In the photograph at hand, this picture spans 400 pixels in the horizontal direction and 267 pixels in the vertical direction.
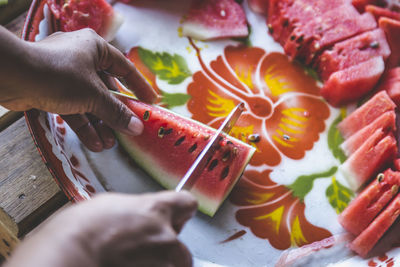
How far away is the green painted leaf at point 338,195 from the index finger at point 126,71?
0.81 meters

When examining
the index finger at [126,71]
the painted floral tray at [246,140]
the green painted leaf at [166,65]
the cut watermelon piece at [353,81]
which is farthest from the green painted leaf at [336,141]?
the index finger at [126,71]

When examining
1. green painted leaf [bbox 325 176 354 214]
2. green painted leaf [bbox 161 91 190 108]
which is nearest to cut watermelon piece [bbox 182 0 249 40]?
green painted leaf [bbox 161 91 190 108]

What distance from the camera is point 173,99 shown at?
5.39 feet

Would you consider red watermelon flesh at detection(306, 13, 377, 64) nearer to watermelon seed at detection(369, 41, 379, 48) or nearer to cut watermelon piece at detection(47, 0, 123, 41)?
watermelon seed at detection(369, 41, 379, 48)

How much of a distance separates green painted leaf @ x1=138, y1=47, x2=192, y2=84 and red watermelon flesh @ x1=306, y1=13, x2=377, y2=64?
0.63m

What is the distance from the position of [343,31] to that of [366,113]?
17.2 inches

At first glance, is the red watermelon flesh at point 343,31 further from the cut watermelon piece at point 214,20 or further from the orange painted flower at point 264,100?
the cut watermelon piece at point 214,20

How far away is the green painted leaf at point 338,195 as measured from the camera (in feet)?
4.89

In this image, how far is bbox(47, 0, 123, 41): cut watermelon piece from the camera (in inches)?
60.5

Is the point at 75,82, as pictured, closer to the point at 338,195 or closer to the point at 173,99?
the point at 173,99

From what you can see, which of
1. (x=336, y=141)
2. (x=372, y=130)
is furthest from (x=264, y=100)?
(x=372, y=130)

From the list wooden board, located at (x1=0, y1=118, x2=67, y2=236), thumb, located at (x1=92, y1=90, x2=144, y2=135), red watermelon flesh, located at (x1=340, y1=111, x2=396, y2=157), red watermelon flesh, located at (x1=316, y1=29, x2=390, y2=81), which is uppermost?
red watermelon flesh, located at (x1=316, y1=29, x2=390, y2=81)

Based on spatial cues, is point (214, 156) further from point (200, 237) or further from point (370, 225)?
point (370, 225)

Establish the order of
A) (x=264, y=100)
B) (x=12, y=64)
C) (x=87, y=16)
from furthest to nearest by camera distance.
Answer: (x=264, y=100)
(x=87, y=16)
(x=12, y=64)
